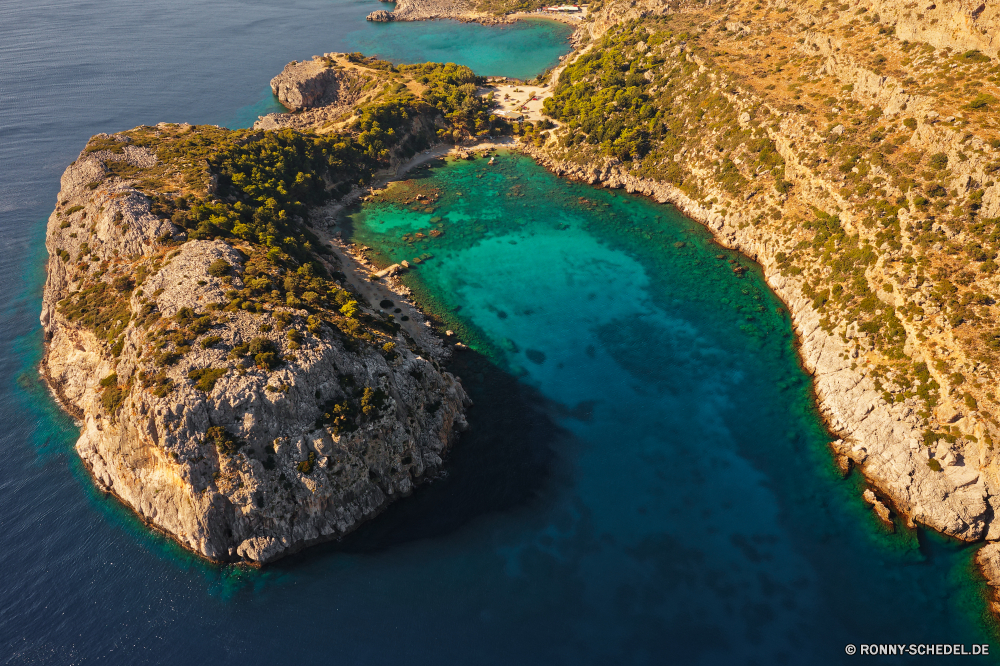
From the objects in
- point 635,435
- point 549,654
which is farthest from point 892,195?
point 549,654

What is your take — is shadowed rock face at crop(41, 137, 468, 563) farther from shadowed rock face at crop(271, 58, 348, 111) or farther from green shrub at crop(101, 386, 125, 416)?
shadowed rock face at crop(271, 58, 348, 111)

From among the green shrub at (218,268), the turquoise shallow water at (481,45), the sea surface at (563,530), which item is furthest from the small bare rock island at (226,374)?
the turquoise shallow water at (481,45)

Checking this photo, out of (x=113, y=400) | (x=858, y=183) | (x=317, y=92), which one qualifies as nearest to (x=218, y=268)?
(x=113, y=400)

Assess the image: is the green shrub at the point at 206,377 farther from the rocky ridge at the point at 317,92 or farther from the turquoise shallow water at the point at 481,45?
the turquoise shallow water at the point at 481,45

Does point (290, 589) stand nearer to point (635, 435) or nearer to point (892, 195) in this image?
point (635, 435)

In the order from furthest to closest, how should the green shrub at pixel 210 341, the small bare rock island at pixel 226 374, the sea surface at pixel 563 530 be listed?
the green shrub at pixel 210 341
the small bare rock island at pixel 226 374
the sea surface at pixel 563 530

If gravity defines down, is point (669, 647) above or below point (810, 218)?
below
